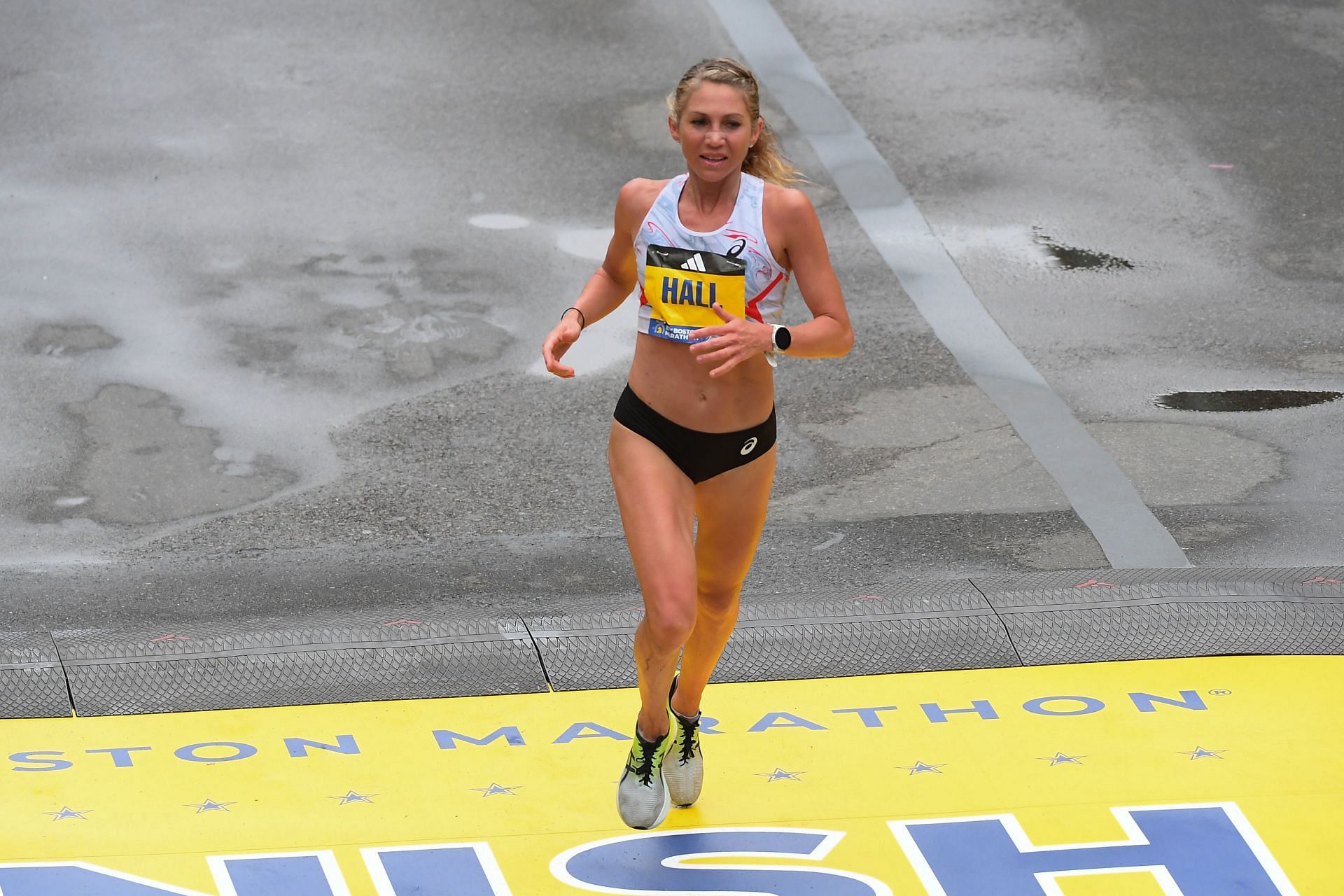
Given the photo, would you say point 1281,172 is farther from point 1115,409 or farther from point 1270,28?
point 1115,409

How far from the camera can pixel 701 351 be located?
4395 mm

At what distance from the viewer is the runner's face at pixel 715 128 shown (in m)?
4.48

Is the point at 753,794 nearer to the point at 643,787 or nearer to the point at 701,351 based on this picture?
the point at 643,787

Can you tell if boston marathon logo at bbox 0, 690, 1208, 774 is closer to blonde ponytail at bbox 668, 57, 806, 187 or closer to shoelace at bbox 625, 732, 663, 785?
shoelace at bbox 625, 732, 663, 785

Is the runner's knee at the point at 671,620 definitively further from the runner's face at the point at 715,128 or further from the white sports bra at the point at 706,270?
the runner's face at the point at 715,128

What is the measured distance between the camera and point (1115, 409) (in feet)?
27.3

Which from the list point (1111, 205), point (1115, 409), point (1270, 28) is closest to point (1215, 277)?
point (1111, 205)

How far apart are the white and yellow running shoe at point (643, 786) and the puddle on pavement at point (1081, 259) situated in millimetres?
5905

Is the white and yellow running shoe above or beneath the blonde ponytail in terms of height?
beneath

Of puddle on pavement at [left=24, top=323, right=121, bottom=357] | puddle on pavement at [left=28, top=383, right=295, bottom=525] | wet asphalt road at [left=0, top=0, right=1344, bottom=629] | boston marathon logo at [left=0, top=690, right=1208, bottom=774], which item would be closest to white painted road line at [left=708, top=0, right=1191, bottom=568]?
wet asphalt road at [left=0, top=0, right=1344, bottom=629]

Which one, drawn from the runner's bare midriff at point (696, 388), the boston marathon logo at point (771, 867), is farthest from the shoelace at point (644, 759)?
the runner's bare midriff at point (696, 388)

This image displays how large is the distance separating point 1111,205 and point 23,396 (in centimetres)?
653

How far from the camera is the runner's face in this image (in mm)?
4484

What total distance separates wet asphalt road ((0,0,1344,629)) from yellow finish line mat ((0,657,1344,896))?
1050 mm
